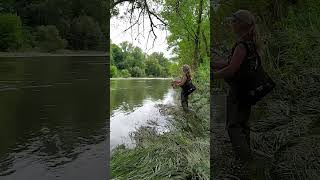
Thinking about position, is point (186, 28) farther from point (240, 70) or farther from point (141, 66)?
point (240, 70)

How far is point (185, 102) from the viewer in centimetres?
424

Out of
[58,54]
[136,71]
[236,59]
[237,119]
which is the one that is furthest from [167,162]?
[136,71]

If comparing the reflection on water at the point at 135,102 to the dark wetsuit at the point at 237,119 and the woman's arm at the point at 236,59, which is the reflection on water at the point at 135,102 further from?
the woman's arm at the point at 236,59

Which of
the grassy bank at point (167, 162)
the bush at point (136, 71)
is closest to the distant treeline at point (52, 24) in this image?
the grassy bank at point (167, 162)

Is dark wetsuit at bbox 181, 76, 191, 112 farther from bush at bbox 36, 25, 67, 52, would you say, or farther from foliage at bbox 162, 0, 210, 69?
bush at bbox 36, 25, 67, 52

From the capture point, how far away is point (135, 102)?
6355mm

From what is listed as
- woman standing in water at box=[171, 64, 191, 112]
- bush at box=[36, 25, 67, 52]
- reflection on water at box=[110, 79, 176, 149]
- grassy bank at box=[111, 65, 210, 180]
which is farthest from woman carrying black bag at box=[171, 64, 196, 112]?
bush at box=[36, 25, 67, 52]

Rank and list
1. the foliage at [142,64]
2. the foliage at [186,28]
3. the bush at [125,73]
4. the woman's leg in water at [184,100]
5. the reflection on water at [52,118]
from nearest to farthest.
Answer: the reflection on water at [52,118] < the woman's leg in water at [184,100] < the foliage at [186,28] < the foliage at [142,64] < the bush at [125,73]

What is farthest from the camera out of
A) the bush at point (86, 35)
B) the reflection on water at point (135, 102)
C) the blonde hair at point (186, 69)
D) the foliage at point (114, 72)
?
the foliage at point (114, 72)

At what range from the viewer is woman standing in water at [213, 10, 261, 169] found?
4.61ft

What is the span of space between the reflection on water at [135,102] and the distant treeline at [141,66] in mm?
223

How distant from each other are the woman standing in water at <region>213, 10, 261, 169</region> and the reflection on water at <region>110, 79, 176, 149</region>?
2.41 m

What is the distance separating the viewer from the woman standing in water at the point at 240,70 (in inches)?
55.4

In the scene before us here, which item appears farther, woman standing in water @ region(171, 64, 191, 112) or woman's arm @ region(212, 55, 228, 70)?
woman standing in water @ region(171, 64, 191, 112)
